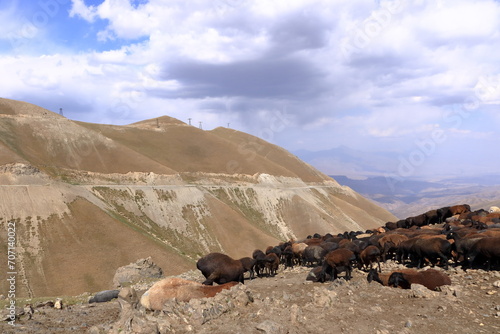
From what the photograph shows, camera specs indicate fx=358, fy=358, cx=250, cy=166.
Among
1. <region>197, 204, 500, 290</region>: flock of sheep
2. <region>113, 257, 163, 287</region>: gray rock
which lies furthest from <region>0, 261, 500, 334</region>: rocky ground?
<region>113, 257, 163, 287</region>: gray rock

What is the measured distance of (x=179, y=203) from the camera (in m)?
76.8

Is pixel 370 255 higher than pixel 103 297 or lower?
higher

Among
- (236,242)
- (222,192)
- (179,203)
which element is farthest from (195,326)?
(222,192)

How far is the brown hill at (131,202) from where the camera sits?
1885 inches

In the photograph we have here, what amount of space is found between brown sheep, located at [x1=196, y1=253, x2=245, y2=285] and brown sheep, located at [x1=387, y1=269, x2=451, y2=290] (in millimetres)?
7297

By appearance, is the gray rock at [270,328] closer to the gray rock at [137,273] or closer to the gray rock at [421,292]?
the gray rock at [421,292]

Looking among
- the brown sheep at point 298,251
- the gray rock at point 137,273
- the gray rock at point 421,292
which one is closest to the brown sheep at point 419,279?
the gray rock at point 421,292

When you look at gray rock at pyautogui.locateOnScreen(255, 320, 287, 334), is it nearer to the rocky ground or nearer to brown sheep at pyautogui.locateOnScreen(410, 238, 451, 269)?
the rocky ground

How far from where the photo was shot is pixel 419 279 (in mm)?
14586

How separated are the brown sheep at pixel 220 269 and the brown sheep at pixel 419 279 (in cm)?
730

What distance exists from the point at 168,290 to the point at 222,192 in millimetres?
79377

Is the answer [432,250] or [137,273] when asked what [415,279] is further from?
[137,273]

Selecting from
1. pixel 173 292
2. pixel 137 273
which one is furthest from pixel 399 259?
pixel 137 273

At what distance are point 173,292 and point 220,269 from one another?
5.90 metres
